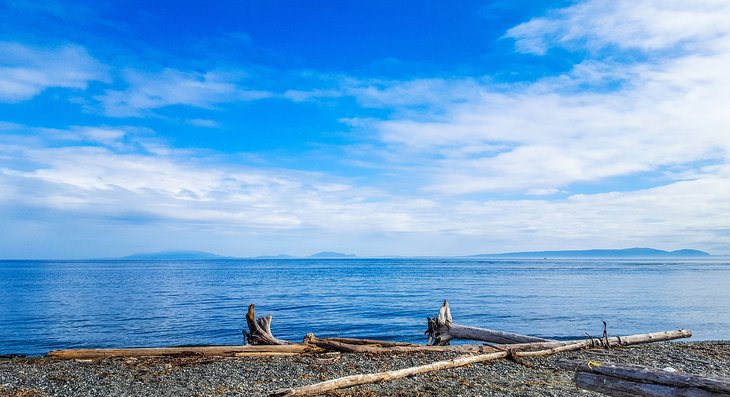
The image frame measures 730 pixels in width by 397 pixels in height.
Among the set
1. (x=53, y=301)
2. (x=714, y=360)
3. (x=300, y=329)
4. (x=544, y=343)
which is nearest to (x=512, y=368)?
(x=544, y=343)

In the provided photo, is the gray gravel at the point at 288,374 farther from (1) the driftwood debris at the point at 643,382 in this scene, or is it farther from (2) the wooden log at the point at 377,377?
(1) the driftwood debris at the point at 643,382

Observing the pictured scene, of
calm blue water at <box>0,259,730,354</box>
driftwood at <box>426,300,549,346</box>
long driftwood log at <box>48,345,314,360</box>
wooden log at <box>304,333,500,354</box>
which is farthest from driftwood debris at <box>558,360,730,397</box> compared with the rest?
calm blue water at <box>0,259,730,354</box>

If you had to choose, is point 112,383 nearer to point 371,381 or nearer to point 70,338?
point 371,381

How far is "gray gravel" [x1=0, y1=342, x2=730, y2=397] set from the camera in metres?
12.0

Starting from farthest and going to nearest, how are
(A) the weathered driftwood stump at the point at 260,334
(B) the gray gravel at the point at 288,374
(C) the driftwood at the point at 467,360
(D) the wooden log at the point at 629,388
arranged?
(A) the weathered driftwood stump at the point at 260,334 → (B) the gray gravel at the point at 288,374 → (C) the driftwood at the point at 467,360 → (D) the wooden log at the point at 629,388

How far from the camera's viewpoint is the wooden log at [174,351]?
52.9 ft

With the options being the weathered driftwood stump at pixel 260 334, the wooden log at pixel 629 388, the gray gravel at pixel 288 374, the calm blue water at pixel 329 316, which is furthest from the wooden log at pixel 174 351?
the wooden log at pixel 629 388

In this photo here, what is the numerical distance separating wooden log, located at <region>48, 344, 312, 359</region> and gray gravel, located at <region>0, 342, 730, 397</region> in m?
0.38

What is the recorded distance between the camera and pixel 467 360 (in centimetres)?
1514

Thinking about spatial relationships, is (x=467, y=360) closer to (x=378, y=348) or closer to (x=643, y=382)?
(x=378, y=348)

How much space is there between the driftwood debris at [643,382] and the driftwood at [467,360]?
511cm

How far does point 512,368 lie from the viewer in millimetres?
14875

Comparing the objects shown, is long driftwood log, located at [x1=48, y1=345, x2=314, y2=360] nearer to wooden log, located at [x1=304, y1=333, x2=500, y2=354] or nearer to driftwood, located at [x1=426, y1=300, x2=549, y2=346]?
wooden log, located at [x1=304, y1=333, x2=500, y2=354]

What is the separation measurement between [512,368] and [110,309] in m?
36.6
